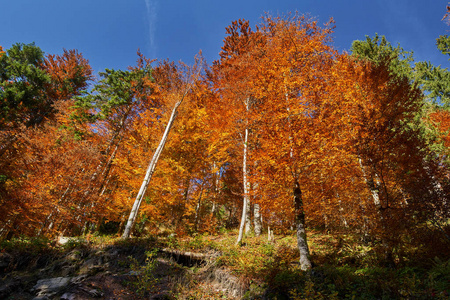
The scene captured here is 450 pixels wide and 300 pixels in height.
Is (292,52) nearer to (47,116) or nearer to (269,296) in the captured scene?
(269,296)

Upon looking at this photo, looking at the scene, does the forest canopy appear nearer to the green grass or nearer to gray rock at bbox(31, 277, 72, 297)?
the green grass

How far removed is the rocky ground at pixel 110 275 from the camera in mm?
5707

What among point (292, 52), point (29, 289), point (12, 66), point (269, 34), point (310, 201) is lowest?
point (29, 289)

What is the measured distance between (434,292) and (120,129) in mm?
16284

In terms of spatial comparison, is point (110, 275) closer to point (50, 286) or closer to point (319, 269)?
point (50, 286)

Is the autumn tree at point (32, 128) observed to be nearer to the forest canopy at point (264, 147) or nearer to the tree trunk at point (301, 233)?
the forest canopy at point (264, 147)

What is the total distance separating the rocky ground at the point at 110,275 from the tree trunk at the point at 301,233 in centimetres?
218

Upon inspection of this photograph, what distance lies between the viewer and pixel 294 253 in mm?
7590

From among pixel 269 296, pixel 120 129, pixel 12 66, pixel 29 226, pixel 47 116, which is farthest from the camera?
pixel 47 116

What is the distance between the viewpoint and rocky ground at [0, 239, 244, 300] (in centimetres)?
571

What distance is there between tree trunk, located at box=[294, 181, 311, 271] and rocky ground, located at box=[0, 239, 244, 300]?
7.16 ft

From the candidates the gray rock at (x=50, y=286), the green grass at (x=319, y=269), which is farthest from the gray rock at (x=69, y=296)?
the green grass at (x=319, y=269)

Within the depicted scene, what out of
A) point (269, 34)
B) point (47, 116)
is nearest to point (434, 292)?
point (269, 34)

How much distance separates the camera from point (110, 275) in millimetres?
6566
